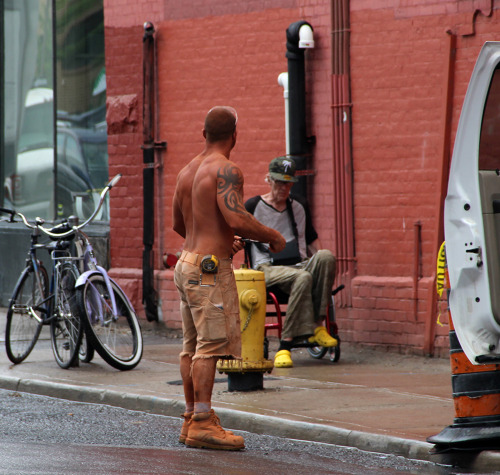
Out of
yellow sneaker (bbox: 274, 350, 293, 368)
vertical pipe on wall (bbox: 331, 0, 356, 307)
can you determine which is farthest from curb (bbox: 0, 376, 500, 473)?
vertical pipe on wall (bbox: 331, 0, 356, 307)

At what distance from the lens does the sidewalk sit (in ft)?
22.2

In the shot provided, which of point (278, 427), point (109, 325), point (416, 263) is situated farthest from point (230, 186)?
point (416, 263)

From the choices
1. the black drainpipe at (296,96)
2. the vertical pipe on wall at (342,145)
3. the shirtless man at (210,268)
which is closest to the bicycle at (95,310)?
the vertical pipe on wall at (342,145)

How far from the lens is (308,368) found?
985 centimetres

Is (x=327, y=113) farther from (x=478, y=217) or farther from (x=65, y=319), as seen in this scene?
(x=478, y=217)

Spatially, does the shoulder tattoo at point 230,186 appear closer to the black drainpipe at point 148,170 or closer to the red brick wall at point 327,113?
the red brick wall at point 327,113

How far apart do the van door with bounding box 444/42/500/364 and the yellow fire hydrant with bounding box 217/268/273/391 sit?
249cm

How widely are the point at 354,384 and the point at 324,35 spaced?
4.00 metres

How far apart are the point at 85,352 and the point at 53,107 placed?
5.47 m

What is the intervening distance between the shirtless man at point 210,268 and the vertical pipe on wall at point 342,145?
4218 mm

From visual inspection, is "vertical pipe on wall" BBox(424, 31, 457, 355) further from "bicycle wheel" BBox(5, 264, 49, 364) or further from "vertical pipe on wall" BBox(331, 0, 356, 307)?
"bicycle wheel" BBox(5, 264, 49, 364)

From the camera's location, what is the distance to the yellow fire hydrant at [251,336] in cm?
828

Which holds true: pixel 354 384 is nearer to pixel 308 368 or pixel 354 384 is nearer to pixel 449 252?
pixel 308 368

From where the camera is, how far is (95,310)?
9625 mm
